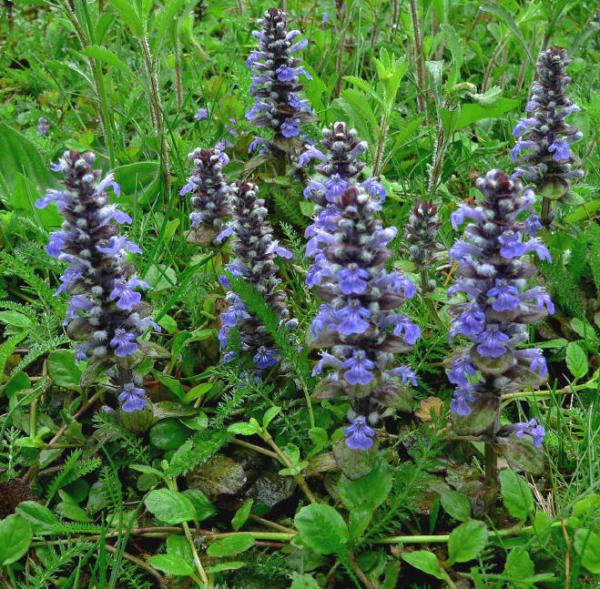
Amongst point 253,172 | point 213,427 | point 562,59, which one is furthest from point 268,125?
point 213,427

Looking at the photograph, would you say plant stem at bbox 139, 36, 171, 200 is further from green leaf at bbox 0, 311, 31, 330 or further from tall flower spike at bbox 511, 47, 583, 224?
tall flower spike at bbox 511, 47, 583, 224

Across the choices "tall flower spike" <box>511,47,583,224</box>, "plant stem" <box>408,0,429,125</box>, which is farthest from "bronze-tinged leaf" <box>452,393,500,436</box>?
"plant stem" <box>408,0,429,125</box>

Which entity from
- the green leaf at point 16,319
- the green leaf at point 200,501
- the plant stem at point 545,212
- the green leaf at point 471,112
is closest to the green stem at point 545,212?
the plant stem at point 545,212

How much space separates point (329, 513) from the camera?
2.26 meters

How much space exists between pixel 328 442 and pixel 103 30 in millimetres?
2805

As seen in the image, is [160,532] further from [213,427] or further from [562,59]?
[562,59]

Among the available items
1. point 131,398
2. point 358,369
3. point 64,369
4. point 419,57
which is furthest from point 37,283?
point 419,57

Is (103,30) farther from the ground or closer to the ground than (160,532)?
farther from the ground

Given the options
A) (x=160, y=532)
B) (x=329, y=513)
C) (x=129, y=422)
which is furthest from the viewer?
(x=129, y=422)

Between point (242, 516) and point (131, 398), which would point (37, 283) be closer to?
point (131, 398)

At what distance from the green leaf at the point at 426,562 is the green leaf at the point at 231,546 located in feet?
1.72

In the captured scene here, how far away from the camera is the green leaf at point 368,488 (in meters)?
2.31

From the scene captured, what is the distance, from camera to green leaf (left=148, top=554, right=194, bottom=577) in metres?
2.26

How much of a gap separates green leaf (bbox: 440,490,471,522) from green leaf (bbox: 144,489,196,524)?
2.91 ft
